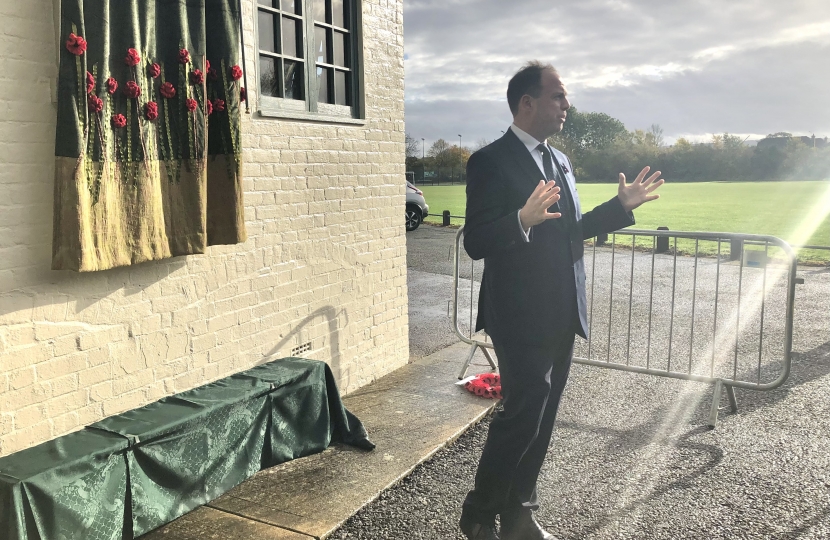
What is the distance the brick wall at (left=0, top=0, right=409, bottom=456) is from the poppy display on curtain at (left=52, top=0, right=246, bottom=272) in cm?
14

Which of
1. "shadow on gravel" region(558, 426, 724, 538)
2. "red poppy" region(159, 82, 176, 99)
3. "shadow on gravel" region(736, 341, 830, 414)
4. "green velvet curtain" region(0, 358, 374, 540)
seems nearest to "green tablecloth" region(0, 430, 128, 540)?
"green velvet curtain" region(0, 358, 374, 540)

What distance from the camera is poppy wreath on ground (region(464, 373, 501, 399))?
5.30 meters

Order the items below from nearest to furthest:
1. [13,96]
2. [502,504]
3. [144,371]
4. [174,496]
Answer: [13,96] → [502,504] → [174,496] → [144,371]

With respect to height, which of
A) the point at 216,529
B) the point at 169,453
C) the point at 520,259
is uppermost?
the point at 520,259

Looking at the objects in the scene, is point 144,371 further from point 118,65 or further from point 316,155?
point 316,155

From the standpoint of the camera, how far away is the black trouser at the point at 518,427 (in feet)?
9.93

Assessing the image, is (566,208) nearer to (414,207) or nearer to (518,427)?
(518,427)

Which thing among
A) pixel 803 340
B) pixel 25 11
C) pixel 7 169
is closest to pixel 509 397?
pixel 7 169

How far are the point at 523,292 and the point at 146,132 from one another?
6.95ft

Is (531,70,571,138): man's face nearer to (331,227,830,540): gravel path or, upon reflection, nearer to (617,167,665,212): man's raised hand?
(617,167,665,212): man's raised hand

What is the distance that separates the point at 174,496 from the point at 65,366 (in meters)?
0.85

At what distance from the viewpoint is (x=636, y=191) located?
3375 mm

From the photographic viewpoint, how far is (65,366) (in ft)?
10.6

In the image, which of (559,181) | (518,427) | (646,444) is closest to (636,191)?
(559,181)
